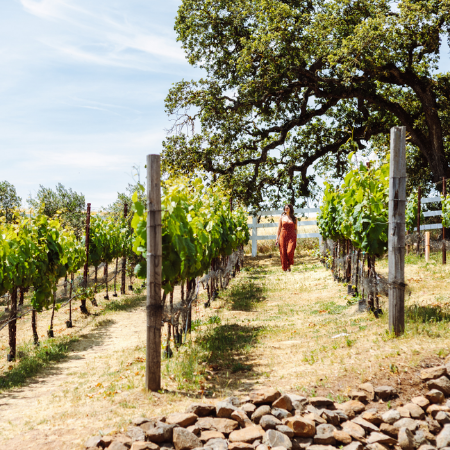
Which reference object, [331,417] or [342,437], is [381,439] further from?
[331,417]

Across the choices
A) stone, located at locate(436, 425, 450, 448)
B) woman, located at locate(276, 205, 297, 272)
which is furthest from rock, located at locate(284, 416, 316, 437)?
woman, located at locate(276, 205, 297, 272)

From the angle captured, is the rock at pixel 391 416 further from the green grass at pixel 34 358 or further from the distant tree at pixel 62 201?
the distant tree at pixel 62 201

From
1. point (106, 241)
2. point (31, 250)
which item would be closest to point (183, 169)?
point (106, 241)

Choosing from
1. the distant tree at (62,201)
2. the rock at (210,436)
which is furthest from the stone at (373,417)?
the distant tree at (62,201)

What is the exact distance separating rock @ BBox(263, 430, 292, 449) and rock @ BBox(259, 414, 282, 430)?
5.7 inches

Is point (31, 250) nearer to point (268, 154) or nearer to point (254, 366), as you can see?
point (254, 366)

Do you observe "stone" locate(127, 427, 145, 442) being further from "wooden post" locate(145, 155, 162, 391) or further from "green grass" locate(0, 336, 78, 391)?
"green grass" locate(0, 336, 78, 391)

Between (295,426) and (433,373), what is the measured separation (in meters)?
1.68

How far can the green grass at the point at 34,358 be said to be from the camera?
24.6 feet

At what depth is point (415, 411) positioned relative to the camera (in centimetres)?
434

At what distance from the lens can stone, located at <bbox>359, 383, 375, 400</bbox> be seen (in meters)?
4.59

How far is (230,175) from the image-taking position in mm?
19844

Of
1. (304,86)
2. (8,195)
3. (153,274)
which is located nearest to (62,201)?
(8,195)

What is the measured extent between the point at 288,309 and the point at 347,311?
1423mm
